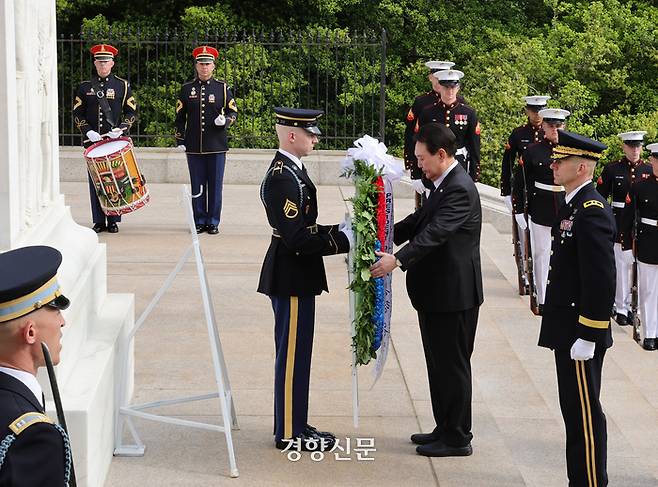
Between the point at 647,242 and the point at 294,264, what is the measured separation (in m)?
Answer: 4.49

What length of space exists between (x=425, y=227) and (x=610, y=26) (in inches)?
734

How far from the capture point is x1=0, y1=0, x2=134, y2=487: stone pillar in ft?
15.8

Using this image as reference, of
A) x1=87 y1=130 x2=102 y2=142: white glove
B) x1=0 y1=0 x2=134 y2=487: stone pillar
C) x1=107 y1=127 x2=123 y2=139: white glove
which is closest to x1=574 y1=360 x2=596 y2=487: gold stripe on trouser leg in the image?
x1=0 y1=0 x2=134 y2=487: stone pillar

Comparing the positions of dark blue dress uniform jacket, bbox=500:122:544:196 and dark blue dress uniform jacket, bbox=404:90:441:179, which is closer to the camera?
dark blue dress uniform jacket, bbox=500:122:544:196

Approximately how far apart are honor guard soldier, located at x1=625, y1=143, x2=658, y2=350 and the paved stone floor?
229mm

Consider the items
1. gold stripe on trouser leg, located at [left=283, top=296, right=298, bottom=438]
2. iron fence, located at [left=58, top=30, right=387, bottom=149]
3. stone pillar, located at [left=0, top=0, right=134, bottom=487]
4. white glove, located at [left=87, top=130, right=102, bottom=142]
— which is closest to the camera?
stone pillar, located at [left=0, top=0, right=134, bottom=487]

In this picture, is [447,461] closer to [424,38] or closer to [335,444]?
[335,444]

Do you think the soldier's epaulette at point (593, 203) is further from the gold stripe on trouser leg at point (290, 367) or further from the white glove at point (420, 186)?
the white glove at point (420, 186)

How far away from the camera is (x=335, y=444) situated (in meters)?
5.79

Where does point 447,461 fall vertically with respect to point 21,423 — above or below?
below

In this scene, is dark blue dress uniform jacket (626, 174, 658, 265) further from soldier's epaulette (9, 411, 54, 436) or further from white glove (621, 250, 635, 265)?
soldier's epaulette (9, 411, 54, 436)

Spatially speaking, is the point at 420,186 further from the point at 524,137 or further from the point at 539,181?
the point at 539,181

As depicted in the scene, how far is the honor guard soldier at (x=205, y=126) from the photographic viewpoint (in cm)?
1175

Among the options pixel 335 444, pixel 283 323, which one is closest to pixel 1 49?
pixel 283 323
